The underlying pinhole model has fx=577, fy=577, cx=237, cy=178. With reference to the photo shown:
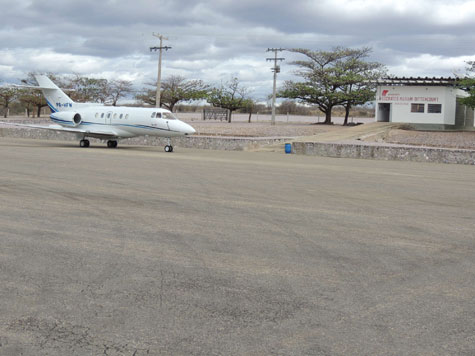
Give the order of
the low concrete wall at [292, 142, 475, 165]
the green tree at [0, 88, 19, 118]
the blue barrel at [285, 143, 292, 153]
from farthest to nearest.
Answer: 1. the green tree at [0, 88, 19, 118]
2. the blue barrel at [285, 143, 292, 153]
3. the low concrete wall at [292, 142, 475, 165]

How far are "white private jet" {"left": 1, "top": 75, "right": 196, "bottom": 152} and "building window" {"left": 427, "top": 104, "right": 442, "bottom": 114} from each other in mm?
27043

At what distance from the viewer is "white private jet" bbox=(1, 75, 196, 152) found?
1125 inches

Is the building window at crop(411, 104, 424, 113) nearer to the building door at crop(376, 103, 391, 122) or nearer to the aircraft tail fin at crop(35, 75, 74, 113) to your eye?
the building door at crop(376, 103, 391, 122)

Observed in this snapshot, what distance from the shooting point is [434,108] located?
48000 millimetres

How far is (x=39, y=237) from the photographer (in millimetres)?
7965

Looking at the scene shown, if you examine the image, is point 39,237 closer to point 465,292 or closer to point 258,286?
A: point 258,286

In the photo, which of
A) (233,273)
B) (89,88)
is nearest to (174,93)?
(89,88)

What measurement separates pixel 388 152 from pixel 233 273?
2227cm

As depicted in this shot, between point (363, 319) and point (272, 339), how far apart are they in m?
0.94

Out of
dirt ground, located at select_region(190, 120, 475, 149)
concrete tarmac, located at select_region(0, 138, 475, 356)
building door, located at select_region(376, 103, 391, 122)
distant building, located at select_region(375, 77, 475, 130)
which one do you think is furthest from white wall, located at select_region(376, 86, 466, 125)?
concrete tarmac, located at select_region(0, 138, 475, 356)

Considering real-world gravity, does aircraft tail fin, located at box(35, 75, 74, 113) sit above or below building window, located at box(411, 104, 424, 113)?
below

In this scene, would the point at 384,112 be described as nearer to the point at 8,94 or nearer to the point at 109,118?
the point at 109,118

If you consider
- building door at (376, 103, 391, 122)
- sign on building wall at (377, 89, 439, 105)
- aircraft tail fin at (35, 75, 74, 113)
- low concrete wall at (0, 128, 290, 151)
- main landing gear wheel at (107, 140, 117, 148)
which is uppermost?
sign on building wall at (377, 89, 439, 105)

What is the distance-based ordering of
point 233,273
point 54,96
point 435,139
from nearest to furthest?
point 233,273 < point 54,96 < point 435,139
